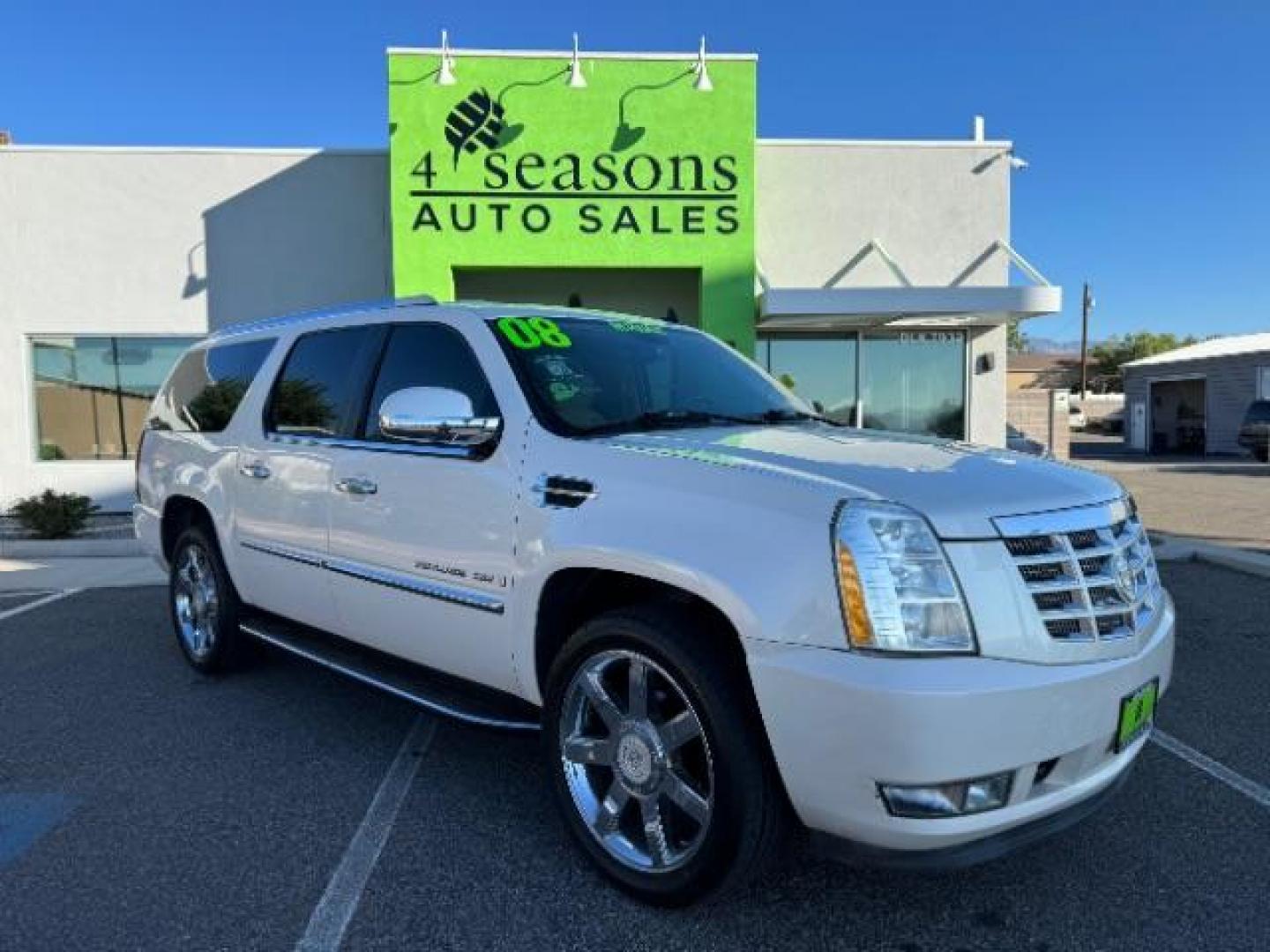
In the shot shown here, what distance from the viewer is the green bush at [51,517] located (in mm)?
10398

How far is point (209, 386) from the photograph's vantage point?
208 inches

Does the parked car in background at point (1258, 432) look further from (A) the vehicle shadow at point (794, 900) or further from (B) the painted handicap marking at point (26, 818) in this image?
(B) the painted handicap marking at point (26, 818)

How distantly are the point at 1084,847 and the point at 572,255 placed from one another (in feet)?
33.9

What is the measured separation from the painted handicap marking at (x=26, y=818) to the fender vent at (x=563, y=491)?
2.23 metres

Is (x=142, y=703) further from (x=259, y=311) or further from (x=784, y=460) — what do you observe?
(x=259, y=311)

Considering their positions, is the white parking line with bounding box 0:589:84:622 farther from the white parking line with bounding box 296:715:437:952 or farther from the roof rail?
the white parking line with bounding box 296:715:437:952

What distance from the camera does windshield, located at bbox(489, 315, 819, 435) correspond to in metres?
3.40

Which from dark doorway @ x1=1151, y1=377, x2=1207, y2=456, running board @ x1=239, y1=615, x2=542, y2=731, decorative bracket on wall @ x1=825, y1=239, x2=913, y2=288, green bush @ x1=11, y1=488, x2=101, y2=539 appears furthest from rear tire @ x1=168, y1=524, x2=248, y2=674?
dark doorway @ x1=1151, y1=377, x2=1207, y2=456

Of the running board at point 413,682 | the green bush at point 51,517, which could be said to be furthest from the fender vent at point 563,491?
the green bush at point 51,517

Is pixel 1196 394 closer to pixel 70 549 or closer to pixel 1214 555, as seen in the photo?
pixel 1214 555

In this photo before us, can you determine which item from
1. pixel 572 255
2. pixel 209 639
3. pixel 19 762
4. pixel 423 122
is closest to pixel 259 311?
pixel 423 122

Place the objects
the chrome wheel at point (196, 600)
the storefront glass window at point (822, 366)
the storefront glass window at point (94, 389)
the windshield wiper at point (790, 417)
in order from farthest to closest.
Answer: the storefront glass window at point (822, 366) < the storefront glass window at point (94, 389) < the chrome wheel at point (196, 600) < the windshield wiper at point (790, 417)

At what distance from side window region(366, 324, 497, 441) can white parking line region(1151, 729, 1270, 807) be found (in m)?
3.35

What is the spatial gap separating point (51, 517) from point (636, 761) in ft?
32.9
